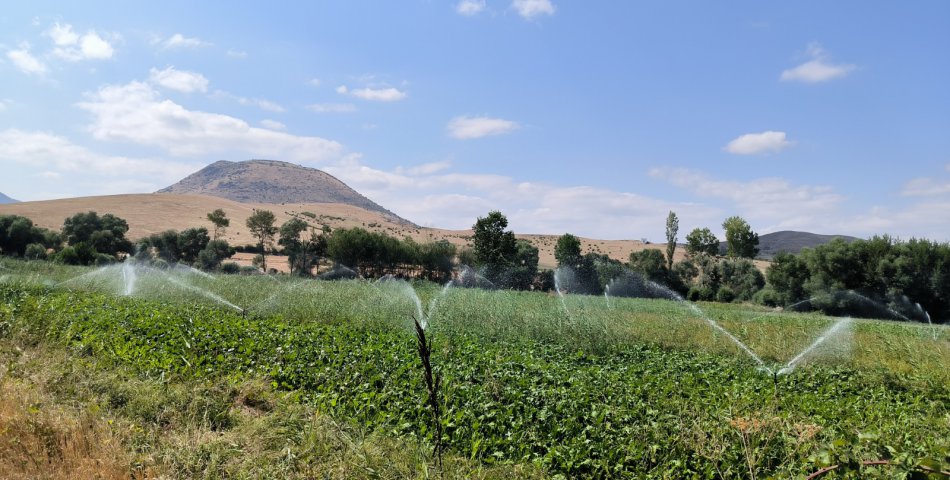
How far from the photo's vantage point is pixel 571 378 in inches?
282

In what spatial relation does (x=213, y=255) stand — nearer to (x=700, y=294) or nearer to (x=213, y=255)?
(x=213, y=255)

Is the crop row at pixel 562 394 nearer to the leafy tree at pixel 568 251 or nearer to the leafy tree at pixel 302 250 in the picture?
the leafy tree at pixel 568 251

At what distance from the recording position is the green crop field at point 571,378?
486 centimetres

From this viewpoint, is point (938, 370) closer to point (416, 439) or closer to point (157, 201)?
point (416, 439)

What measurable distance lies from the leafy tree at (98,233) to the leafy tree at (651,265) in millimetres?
57218

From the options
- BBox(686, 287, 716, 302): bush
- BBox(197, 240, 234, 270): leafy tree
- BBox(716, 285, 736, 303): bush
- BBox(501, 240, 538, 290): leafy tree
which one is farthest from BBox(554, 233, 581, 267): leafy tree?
BBox(197, 240, 234, 270): leafy tree

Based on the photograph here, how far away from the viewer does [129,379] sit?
6805 mm

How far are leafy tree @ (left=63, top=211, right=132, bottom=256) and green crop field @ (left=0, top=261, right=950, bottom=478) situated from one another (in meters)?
42.1

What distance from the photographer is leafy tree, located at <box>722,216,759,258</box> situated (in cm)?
8388

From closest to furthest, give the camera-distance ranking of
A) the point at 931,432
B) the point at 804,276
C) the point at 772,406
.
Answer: the point at 931,432, the point at 772,406, the point at 804,276

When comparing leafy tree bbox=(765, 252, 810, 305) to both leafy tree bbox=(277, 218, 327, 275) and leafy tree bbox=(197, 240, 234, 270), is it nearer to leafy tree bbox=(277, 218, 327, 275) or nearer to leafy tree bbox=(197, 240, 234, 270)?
leafy tree bbox=(277, 218, 327, 275)

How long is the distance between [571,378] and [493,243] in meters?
47.3

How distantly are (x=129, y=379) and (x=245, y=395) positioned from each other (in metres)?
1.57

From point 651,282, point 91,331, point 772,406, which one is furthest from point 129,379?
point 651,282
